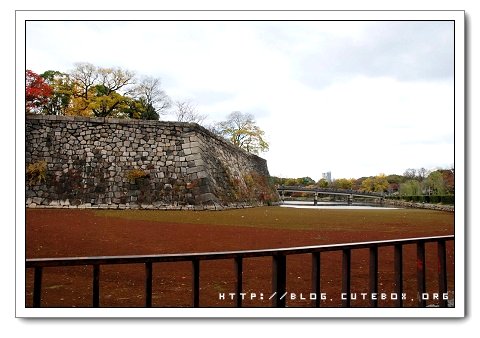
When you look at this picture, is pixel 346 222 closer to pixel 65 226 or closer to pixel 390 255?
pixel 390 255

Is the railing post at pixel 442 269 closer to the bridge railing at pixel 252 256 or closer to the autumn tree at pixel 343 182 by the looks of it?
the bridge railing at pixel 252 256

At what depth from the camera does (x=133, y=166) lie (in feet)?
28.9

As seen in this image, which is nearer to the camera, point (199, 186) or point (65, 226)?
point (65, 226)

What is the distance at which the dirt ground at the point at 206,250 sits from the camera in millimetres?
2879

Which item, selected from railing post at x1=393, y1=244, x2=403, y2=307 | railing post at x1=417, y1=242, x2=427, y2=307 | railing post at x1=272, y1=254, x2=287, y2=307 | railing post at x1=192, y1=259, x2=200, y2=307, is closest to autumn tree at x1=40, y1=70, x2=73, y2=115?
railing post at x1=192, y1=259, x2=200, y2=307

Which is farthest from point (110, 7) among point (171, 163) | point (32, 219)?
point (171, 163)

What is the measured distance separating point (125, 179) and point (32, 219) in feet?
15.5

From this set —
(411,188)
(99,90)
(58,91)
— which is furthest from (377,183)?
(58,91)

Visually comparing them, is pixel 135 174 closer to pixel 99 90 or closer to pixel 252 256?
pixel 99 90

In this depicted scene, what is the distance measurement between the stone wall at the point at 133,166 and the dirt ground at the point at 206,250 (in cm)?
119

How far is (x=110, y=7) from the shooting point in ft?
10.6

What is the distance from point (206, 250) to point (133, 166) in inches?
192

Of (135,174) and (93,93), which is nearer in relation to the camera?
(93,93)

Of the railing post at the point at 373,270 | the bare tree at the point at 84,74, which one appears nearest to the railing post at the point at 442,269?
the railing post at the point at 373,270
